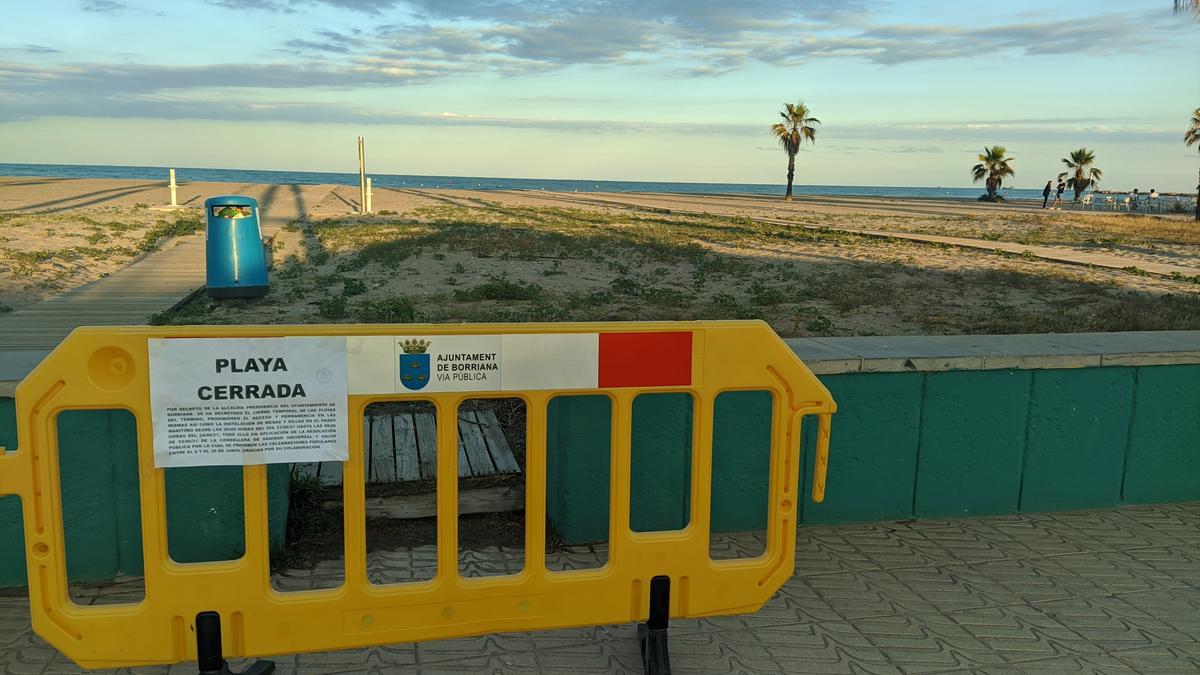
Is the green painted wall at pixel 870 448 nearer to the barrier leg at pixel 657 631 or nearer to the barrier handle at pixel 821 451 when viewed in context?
the barrier handle at pixel 821 451

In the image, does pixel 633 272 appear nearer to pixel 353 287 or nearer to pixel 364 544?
pixel 353 287

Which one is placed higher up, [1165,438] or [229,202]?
[229,202]

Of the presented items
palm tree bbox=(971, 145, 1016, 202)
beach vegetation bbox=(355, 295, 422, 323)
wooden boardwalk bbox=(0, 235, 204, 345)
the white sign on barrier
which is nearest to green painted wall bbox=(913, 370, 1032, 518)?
the white sign on barrier

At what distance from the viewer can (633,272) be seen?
18094mm

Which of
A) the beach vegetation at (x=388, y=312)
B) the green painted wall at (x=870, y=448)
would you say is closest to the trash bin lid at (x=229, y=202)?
the beach vegetation at (x=388, y=312)

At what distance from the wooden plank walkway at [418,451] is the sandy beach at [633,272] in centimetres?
504

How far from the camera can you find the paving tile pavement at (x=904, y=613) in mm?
3570

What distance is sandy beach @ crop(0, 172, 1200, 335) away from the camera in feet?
42.3

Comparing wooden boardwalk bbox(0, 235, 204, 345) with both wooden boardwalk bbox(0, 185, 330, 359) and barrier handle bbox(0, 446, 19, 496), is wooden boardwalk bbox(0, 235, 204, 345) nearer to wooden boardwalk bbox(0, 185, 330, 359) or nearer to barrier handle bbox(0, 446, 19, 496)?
wooden boardwalk bbox(0, 185, 330, 359)

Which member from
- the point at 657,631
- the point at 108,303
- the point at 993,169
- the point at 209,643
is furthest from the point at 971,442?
the point at 993,169

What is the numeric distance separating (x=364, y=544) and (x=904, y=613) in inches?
91.7

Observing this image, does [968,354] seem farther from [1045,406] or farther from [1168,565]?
[1168,565]

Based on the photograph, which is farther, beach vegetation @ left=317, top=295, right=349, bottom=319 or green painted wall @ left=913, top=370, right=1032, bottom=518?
beach vegetation @ left=317, top=295, right=349, bottom=319

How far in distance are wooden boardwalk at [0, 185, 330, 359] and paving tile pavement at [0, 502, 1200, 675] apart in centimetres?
443
